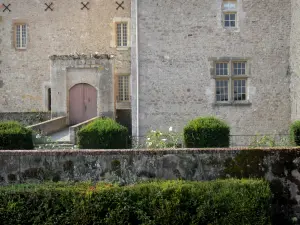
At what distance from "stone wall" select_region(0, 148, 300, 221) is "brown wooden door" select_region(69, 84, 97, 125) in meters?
11.0

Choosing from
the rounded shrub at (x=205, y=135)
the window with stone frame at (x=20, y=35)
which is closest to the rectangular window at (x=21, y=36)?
the window with stone frame at (x=20, y=35)

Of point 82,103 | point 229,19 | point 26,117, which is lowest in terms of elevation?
point 26,117

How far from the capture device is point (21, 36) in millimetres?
21406

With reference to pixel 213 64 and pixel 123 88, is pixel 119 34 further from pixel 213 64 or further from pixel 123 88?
pixel 213 64

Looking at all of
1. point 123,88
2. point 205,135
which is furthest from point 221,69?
point 123,88

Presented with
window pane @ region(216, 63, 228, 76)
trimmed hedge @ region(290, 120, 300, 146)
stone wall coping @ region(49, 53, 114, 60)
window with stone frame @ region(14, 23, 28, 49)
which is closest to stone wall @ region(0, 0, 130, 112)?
window with stone frame @ region(14, 23, 28, 49)

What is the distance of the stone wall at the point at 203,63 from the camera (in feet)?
49.4

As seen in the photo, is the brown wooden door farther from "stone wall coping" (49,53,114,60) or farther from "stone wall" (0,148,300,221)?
"stone wall" (0,148,300,221)

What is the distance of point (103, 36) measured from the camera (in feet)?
69.2

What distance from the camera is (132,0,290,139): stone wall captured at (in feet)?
49.4

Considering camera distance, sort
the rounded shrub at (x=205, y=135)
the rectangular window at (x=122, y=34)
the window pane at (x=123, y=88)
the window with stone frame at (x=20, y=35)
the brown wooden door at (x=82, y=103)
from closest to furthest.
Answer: the rounded shrub at (x=205, y=135) → the brown wooden door at (x=82, y=103) → the window pane at (x=123, y=88) → the rectangular window at (x=122, y=34) → the window with stone frame at (x=20, y=35)

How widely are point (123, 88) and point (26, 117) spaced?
4.55 meters

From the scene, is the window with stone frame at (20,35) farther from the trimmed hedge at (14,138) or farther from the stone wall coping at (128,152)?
the stone wall coping at (128,152)

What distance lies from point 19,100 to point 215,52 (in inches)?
422
